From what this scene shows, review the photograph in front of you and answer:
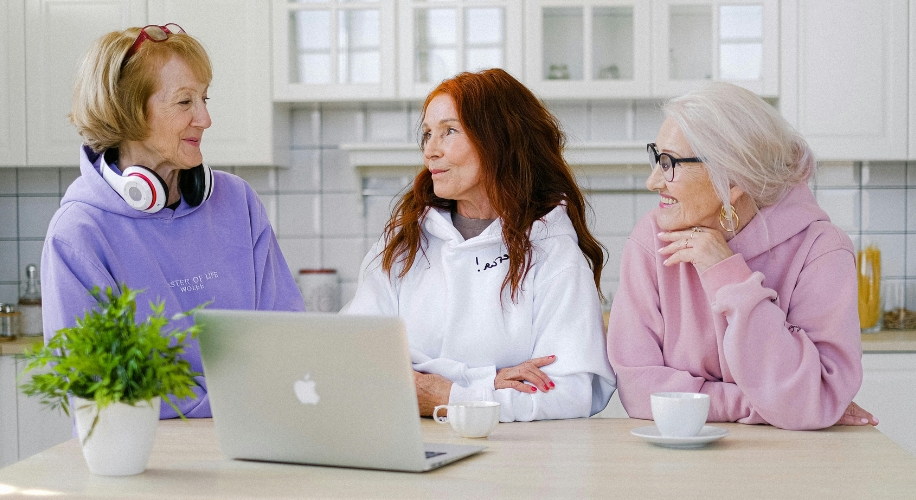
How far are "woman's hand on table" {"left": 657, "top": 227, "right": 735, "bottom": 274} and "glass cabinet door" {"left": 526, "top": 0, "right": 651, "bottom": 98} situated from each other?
A: 67.8 inches

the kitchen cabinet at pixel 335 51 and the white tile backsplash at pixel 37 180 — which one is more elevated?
the kitchen cabinet at pixel 335 51

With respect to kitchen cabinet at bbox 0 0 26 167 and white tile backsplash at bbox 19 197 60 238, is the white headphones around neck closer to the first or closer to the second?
kitchen cabinet at bbox 0 0 26 167

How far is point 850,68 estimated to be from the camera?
335 cm

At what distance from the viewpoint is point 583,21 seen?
11.2 feet

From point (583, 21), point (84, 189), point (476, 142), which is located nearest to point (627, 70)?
point (583, 21)

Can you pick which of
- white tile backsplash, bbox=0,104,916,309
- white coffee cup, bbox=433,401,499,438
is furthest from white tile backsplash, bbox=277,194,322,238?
white coffee cup, bbox=433,401,499,438

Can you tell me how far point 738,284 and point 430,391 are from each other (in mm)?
578

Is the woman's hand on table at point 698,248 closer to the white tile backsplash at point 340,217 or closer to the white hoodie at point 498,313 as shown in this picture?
the white hoodie at point 498,313

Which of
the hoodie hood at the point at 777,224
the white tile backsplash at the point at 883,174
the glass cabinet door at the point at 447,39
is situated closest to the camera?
the hoodie hood at the point at 777,224

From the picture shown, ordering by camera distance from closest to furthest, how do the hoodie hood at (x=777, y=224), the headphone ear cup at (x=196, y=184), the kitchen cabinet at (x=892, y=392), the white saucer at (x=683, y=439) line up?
the white saucer at (x=683, y=439) → the hoodie hood at (x=777, y=224) → the headphone ear cup at (x=196, y=184) → the kitchen cabinet at (x=892, y=392)

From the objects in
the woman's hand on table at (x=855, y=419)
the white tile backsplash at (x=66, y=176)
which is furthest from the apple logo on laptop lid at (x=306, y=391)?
the white tile backsplash at (x=66, y=176)

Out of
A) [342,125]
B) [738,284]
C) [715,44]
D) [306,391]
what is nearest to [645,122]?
[715,44]

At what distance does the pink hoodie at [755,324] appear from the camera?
1620mm

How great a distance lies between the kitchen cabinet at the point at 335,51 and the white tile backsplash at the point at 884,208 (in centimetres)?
189
